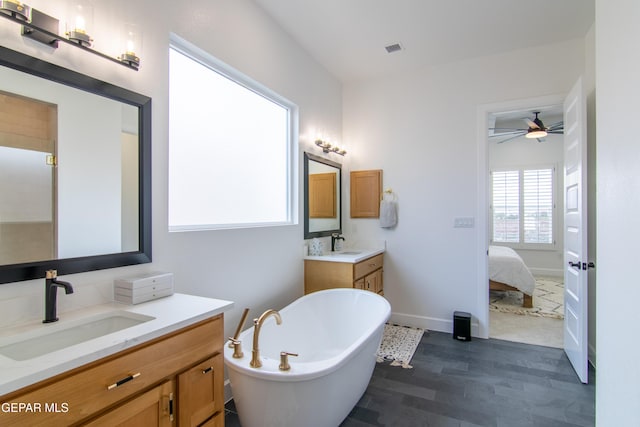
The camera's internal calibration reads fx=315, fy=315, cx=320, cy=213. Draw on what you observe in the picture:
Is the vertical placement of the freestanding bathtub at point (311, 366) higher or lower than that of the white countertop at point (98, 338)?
lower

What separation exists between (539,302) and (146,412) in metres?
5.21

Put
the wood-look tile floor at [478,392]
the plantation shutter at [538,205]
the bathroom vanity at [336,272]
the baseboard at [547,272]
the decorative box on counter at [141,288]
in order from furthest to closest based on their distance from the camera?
the plantation shutter at [538,205]
the baseboard at [547,272]
the bathroom vanity at [336,272]
the wood-look tile floor at [478,392]
the decorative box on counter at [141,288]

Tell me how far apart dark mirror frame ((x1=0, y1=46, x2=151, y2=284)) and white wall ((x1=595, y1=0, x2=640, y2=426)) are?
→ 2075 millimetres

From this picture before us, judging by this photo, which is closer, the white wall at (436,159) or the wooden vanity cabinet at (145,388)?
the wooden vanity cabinet at (145,388)

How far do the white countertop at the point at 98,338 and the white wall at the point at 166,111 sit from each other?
0.40 ft

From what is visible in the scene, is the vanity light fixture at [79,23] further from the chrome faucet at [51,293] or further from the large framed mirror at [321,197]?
the large framed mirror at [321,197]

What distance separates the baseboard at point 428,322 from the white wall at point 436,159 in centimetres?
1

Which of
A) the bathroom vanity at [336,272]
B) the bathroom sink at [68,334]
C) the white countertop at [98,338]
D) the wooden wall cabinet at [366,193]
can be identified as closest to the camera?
the white countertop at [98,338]

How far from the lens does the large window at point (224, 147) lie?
2045 mm

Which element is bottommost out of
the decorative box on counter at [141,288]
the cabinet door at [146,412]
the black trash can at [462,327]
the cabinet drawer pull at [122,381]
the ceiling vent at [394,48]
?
the black trash can at [462,327]

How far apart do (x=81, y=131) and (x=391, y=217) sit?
3.06 m

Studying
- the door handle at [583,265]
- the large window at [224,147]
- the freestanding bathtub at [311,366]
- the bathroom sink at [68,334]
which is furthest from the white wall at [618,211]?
the large window at [224,147]

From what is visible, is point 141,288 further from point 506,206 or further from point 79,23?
point 506,206

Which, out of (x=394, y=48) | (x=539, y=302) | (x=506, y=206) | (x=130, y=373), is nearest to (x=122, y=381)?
(x=130, y=373)
